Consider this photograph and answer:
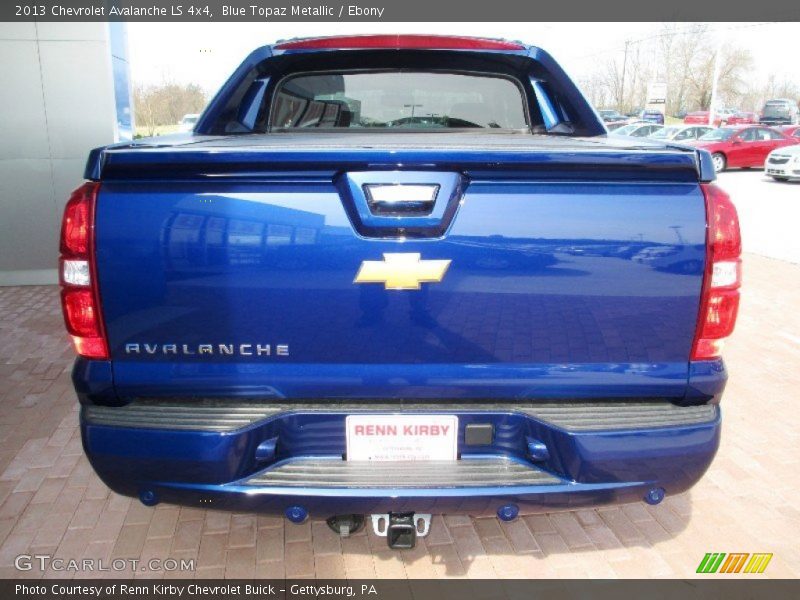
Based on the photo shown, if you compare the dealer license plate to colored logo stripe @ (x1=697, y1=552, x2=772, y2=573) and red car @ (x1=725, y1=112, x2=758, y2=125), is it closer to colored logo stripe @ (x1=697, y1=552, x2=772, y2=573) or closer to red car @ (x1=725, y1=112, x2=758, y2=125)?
colored logo stripe @ (x1=697, y1=552, x2=772, y2=573)

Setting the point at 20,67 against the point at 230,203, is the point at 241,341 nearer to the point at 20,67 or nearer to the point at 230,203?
the point at 230,203

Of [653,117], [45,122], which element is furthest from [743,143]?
[653,117]

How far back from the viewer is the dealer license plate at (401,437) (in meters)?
1.89

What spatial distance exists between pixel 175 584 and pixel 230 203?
1.59 meters

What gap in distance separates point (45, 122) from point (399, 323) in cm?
638

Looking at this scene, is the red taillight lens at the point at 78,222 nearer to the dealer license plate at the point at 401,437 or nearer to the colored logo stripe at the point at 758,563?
the dealer license plate at the point at 401,437

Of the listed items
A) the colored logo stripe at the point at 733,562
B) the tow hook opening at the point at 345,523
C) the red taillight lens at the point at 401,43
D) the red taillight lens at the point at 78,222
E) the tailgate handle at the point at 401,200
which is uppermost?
the red taillight lens at the point at 401,43

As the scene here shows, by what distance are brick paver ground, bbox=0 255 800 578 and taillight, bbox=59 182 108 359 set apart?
3.69 feet

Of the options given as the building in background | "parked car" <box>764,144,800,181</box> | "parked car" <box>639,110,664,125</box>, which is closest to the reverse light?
the building in background

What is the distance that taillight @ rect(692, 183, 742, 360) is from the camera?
179cm

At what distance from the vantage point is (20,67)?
6.34 metres

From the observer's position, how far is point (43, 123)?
6.53 metres

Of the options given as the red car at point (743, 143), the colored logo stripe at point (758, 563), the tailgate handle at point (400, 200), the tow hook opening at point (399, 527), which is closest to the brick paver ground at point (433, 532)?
the colored logo stripe at point (758, 563)

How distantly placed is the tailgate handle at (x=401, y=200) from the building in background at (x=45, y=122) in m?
5.91
